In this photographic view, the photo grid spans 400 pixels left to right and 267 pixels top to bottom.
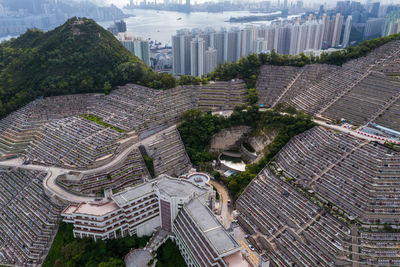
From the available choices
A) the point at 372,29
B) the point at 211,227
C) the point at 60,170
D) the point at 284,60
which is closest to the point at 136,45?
the point at 284,60

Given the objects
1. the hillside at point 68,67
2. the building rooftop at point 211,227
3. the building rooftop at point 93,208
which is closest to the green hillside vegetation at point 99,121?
the hillside at point 68,67

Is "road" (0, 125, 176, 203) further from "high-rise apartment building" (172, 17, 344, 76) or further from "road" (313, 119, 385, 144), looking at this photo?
"high-rise apartment building" (172, 17, 344, 76)

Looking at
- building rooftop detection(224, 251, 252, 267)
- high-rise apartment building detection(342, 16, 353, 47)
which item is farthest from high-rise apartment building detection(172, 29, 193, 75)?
building rooftop detection(224, 251, 252, 267)

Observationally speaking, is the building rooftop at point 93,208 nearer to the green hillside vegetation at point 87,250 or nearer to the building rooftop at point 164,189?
the building rooftop at point 164,189

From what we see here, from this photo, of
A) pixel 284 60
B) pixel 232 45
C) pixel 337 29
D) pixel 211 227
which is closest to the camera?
pixel 211 227

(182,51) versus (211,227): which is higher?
(182,51)

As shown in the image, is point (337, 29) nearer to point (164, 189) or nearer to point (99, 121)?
point (99, 121)
